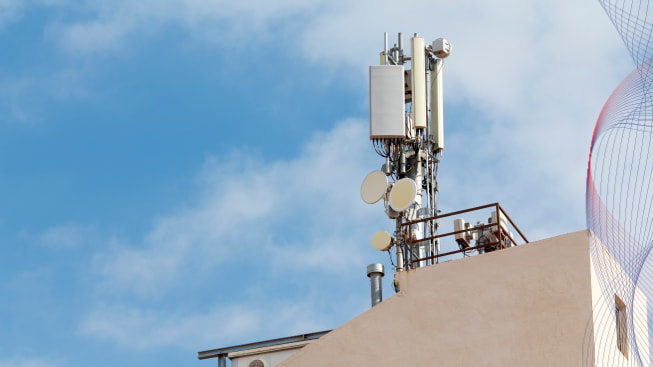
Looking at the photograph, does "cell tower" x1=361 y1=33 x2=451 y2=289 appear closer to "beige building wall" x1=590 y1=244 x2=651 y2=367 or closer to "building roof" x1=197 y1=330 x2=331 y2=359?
"building roof" x1=197 y1=330 x2=331 y2=359

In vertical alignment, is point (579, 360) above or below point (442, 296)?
below

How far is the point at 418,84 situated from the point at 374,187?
170 inches

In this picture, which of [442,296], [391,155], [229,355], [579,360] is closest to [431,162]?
Result: [391,155]

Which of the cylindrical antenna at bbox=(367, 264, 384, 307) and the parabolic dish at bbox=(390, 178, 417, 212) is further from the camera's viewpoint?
the cylindrical antenna at bbox=(367, 264, 384, 307)

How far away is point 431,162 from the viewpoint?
37.0 m

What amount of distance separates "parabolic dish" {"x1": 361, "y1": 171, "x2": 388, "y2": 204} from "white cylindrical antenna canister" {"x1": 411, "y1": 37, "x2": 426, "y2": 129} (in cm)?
299

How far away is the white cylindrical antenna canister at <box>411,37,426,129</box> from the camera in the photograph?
120ft

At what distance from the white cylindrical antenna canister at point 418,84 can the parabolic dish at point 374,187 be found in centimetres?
299

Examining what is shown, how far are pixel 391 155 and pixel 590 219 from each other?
1283 centimetres

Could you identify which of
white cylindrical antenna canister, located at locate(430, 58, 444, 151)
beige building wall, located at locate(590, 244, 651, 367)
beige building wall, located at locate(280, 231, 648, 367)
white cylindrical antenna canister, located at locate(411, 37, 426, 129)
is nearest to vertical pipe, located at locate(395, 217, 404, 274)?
white cylindrical antenna canister, located at locate(411, 37, 426, 129)

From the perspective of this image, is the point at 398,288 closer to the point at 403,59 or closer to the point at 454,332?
the point at 454,332

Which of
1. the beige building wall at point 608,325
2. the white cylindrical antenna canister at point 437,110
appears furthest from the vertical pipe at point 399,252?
the beige building wall at point 608,325

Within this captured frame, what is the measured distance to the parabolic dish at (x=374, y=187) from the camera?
33844 mm

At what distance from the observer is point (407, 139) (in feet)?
119
